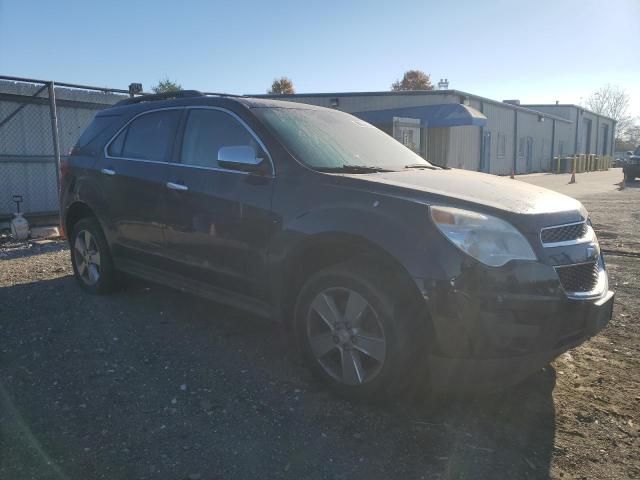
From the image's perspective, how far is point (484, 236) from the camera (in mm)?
2879

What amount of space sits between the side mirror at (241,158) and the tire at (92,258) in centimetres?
216

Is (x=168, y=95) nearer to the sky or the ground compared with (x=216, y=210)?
nearer to the sky

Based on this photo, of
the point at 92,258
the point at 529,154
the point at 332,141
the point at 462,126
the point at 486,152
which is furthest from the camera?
the point at 529,154

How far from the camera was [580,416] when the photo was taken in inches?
125

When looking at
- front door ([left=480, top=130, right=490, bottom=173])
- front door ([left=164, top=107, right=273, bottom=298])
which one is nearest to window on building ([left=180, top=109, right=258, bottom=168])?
front door ([left=164, top=107, right=273, bottom=298])

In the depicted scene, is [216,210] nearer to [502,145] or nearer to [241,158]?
→ [241,158]

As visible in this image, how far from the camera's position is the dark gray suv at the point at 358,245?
282 cm

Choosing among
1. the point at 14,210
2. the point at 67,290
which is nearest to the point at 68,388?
the point at 67,290

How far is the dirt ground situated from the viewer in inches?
107

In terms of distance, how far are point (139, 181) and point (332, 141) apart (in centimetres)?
181

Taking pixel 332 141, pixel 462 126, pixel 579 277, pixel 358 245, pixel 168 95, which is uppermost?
pixel 462 126

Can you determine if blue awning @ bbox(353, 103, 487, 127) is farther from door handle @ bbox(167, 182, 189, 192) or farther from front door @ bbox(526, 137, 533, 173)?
front door @ bbox(526, 137, 533, 173)

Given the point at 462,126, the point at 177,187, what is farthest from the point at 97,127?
the point at 462,126

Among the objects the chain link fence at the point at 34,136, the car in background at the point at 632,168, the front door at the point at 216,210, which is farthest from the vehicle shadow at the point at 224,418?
the car in background at the point at 632,168
